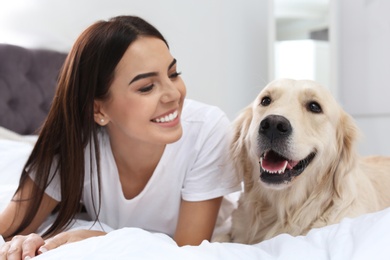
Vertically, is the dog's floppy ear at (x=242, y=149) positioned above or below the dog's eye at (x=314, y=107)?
below

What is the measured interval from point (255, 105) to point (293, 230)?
0.46 meters

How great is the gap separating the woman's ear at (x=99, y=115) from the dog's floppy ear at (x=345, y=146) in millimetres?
813

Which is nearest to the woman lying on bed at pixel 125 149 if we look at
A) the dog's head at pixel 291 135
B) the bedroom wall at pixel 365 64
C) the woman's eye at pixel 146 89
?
the woman's eye at pixel 146 89

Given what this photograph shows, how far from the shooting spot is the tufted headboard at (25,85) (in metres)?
2.76

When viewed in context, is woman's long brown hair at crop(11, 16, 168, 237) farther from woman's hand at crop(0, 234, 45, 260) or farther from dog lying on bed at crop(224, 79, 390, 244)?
dog lying on bed at crop(224, 79, 390, 244)

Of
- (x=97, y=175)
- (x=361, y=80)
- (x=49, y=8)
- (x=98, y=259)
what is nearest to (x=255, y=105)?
(x=97, y=175)

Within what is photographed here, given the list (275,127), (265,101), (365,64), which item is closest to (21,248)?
(275,127)

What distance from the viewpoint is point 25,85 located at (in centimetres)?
283

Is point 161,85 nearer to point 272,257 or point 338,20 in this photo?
point 272,257

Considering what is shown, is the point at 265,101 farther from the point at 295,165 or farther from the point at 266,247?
the point at 266,247

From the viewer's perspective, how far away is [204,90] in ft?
12.0

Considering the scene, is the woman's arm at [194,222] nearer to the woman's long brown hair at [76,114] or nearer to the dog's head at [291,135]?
the dog's head at [291,135]

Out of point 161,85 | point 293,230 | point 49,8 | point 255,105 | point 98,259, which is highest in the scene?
point 49,8

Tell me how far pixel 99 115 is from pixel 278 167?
619mm
